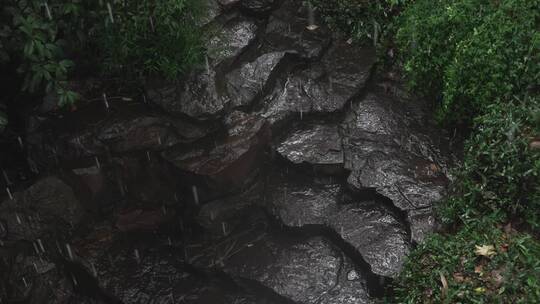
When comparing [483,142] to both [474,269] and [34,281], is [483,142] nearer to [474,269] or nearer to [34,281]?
[474,269]

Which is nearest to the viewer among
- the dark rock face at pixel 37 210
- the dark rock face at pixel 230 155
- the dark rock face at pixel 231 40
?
the dark rock face at pixel 37 210

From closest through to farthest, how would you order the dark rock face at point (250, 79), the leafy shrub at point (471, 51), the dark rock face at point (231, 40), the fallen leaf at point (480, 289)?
1. the fallen leaf at point (480, 289)
2. the leafy shrub at point (471, 51)
3. the dark rock face at point (250, 79)
4. the dark rock face at point (231, 40)

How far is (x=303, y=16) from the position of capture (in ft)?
Answer: 22.8

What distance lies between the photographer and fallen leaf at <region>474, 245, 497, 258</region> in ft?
14.9

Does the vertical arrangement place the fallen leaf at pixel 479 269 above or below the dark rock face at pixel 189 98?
below

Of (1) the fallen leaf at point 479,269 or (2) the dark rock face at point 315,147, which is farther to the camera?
(2) the dark rock face at point 315,147

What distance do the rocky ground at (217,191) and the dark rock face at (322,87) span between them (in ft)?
0.08

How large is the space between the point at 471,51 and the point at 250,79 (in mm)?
2422

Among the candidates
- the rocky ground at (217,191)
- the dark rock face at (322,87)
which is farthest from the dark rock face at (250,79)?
the dark rock face at (322,87)

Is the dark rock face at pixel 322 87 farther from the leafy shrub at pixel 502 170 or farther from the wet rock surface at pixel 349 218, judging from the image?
the leafy shrub at pixel 502 170

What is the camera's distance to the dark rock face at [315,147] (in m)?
5.84

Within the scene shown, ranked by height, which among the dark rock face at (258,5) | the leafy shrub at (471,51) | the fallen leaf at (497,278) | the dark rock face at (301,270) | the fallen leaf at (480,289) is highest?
the dark rock face at (258,5)

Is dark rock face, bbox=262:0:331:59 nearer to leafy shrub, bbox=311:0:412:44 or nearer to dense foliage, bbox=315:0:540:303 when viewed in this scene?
leafy shrub, bbox=311:0:412:44


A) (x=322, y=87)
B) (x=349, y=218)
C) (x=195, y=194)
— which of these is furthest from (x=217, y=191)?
(x=322, y=87)
